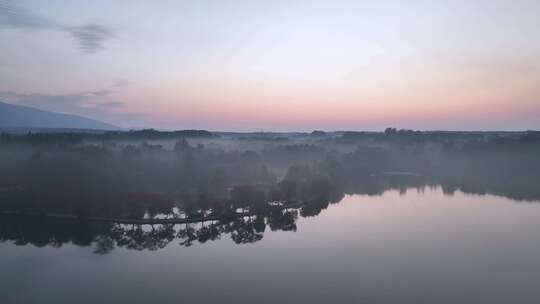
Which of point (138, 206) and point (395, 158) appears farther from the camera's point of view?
point (395, 158)

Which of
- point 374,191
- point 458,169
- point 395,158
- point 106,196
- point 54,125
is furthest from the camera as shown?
point 54,125

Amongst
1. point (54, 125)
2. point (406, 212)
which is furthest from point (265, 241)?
point (54, 125)

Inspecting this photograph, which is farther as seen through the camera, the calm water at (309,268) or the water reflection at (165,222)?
the water reflection at (165,222)

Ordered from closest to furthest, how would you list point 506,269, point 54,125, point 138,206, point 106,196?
point 506,269 → point 138,206 → point 106,196 → point 54,125

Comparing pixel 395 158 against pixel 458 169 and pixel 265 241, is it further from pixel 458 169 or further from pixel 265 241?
pixel 265 241

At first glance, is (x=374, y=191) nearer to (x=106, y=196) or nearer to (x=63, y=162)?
(x=106, y=196)

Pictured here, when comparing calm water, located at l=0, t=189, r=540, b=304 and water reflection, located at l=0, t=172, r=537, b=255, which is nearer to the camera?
calm water, located at l=0, t=189, r=540, b=304

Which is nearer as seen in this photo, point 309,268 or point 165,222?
point 309,268

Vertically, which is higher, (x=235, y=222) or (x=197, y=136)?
(x=197, y=136)
